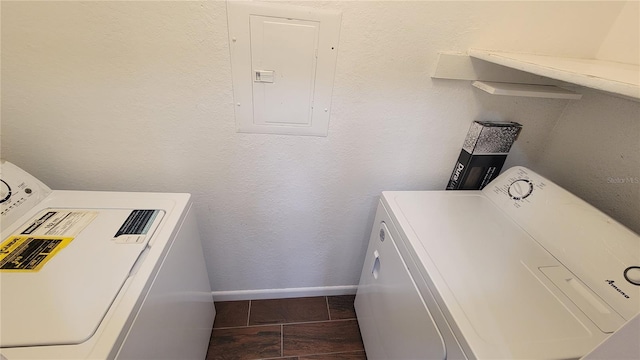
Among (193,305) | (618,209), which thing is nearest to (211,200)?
(193,305)

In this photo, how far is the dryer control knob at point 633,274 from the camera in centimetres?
68

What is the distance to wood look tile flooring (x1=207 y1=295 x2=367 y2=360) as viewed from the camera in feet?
4.21

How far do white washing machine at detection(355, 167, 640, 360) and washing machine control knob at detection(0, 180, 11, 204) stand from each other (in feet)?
3.93

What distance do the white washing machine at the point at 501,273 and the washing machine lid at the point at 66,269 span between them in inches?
30.6

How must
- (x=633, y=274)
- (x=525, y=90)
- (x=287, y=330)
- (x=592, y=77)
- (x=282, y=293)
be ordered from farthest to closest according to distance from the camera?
1. (x=282, y=293)
2. (x=287, y=330)
3. (x=525, y=90)
4. (x=633, y=274)
5. (x=592, y=77)

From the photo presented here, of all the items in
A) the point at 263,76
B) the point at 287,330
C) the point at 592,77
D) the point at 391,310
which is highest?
the point at 592,77

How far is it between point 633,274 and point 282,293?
1335 millimetres

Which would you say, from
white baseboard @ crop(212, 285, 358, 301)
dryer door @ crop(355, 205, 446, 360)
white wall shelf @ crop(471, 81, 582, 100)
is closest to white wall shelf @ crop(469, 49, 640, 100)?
white wall shelf @ crop(471, 81, 582, 100)

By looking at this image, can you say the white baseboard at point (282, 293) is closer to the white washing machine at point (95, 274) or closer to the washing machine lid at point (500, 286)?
the white washing machine at point (95, 274)

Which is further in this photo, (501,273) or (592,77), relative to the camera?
(501,273)

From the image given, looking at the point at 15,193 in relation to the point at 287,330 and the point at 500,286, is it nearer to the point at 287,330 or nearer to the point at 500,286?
the point at 287,330

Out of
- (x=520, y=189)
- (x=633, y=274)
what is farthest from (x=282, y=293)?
(x=633, y=274)

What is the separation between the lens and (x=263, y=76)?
90 centimetres

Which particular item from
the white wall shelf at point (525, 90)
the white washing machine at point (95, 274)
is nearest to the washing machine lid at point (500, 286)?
the white wall shelf at point (525, 90)
